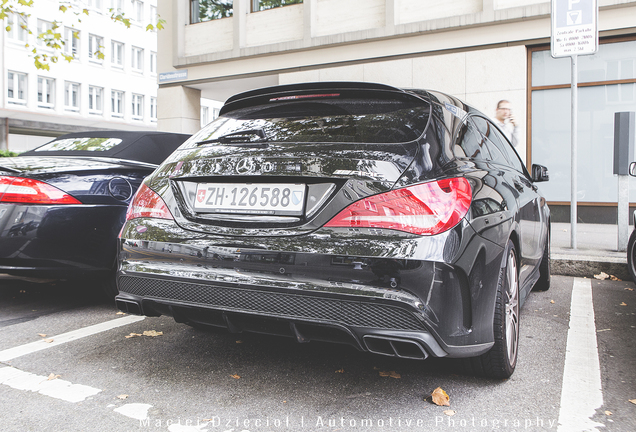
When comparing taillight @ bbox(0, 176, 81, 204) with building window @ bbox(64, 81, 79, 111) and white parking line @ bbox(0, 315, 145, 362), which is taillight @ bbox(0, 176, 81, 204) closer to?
white parking line @ bbox(0, 315, 145, 362)

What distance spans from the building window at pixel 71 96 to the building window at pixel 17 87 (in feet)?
9.97

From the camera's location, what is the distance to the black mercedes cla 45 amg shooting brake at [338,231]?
2195mm

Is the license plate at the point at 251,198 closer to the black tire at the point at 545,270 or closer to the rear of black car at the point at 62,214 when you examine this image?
the rear of black car at the point at 62,214

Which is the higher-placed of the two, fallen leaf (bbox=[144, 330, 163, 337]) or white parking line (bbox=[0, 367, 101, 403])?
fallen leaf (bbox=[144, 330, 163, 337])

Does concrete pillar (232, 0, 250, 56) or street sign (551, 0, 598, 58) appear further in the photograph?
concrete pillar (232, 0, 250, 56)

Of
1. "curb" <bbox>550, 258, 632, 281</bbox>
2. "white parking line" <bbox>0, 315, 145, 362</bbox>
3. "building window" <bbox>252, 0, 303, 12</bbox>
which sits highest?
"building window" <bbox>252, 0, 303, 12</bbox>

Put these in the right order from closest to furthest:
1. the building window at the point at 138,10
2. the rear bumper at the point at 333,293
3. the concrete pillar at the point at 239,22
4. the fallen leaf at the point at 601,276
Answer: the rear bumper at the point at 333,293 → the fallen leaf at the point at 601,276 → the concrete pillar at the point at 239,22 → the building window at the point at 138,10

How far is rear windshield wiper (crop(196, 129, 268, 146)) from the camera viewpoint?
2.64 meters

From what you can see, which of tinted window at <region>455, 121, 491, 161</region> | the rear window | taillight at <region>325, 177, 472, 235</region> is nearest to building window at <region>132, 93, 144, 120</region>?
the rear window

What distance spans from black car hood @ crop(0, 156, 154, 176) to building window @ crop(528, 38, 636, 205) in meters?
9.25

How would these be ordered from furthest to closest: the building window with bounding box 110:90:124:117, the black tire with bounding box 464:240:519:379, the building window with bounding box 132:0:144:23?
the building window with bounding box 132:0:144:23 < the building window with bounding box 110:90:124:117 < the black tire with bounding box 464:240:519:379

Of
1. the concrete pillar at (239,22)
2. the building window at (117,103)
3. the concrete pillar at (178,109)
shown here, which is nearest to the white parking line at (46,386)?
the concrete pillar at (239,22)

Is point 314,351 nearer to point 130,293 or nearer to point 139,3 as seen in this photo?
point 130,293

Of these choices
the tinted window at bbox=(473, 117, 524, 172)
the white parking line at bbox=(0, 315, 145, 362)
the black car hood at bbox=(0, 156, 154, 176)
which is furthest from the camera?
the black car hood at bbox=(0, 156, 154, 176)
